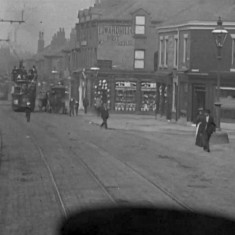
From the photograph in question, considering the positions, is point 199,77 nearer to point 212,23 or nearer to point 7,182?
point 212,23

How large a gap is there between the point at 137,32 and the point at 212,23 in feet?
71.3

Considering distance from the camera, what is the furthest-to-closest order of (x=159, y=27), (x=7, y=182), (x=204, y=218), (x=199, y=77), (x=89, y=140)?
1. (x=159, y=27)
2. (x=199, y=77)
3. (x=89, y=140)
4. (x=7, y=182)
5. (x=204, y=218)

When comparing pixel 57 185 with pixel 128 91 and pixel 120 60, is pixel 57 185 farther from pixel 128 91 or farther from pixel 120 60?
pixel 120 60

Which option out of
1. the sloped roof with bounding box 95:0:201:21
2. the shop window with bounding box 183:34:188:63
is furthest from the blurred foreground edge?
the sloped roof with bounding box 95:0:201:21

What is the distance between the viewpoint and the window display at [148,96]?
5884 cm

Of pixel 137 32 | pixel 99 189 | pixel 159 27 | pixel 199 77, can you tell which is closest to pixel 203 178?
pixel 99 189

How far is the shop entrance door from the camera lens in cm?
4138

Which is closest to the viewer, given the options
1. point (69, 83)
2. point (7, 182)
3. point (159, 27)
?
point (7, 182)

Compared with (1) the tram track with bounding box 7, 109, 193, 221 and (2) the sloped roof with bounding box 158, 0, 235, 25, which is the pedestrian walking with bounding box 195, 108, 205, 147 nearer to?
(1) the tram track with bounding box 7, 109, 193, 221

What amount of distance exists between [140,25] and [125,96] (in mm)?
7068

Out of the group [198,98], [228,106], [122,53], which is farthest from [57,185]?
[122,53]

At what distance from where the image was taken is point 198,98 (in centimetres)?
4197

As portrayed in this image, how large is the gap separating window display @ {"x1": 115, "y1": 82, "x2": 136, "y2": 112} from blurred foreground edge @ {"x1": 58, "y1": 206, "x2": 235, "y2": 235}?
53.9 meters

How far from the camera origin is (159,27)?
157ft
